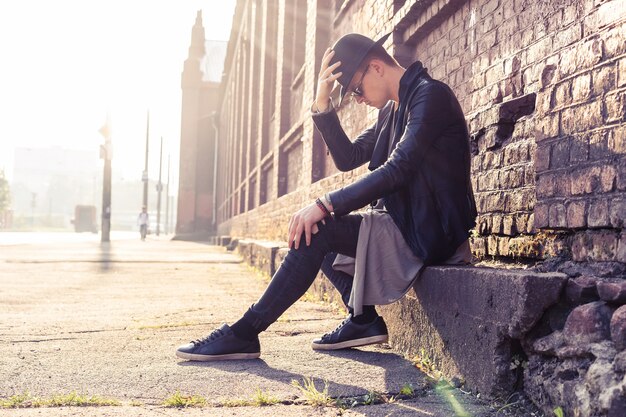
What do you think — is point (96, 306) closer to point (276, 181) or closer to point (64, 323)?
point (64, 323)

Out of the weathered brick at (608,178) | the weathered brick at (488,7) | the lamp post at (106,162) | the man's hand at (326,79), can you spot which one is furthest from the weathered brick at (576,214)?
the lamp post at (106,162)

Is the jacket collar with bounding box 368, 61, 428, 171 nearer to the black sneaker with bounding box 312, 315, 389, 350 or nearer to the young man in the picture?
the young man

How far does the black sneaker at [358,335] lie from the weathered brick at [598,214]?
4.08 ft

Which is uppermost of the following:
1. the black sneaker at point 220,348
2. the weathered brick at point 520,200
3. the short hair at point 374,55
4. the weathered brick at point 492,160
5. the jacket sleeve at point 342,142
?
the short hair at point 374,55

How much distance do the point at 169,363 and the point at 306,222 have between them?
90cm

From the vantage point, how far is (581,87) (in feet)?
7.24

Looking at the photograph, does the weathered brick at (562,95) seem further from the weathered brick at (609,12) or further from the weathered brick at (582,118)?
the weathered brick at (609,12)

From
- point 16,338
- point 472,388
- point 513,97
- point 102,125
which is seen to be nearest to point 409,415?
point 472,388

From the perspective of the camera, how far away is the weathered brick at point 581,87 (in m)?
2.17

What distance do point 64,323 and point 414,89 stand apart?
2.72 m

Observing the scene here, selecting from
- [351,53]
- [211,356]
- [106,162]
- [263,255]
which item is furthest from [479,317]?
[106,162]

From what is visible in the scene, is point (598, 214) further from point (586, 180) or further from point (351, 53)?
point (351, 53)

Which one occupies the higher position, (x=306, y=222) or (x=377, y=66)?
(x=377, y=66)

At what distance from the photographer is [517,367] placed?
82.8 inches
